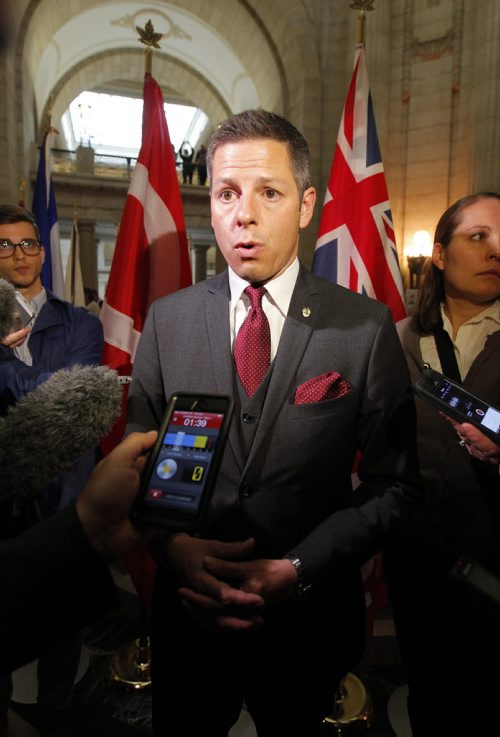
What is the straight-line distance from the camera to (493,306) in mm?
1783

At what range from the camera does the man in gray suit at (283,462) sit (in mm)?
1249

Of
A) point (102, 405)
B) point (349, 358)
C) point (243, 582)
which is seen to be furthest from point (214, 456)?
point (349, 358)

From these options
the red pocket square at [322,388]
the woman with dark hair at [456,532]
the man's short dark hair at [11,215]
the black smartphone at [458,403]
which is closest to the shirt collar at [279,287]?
the red pocket square at [322,388]

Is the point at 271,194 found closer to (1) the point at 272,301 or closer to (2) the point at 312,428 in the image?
(1) the point at 272,301

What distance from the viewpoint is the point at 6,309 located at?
2.70ft

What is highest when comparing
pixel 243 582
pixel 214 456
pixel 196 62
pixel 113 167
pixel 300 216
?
pixel 196 62

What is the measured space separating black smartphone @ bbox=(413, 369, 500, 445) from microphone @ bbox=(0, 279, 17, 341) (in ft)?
3.37

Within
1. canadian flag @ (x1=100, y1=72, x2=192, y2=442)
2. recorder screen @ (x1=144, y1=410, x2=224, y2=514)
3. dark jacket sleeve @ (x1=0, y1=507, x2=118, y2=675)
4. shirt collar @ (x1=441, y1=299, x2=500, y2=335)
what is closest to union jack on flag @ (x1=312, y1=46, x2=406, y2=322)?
canadian flag @ (x1=100, y1=72, x2=192, y2=442)

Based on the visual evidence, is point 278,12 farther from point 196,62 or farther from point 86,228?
point 86,228

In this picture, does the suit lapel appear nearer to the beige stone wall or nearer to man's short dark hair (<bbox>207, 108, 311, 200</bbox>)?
man's short dark hair (<bbox>207, 108, 311, 200</bbox>)

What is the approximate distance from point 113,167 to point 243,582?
19.9 m

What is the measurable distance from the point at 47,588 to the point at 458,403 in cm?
108

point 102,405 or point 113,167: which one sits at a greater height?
point 113,167

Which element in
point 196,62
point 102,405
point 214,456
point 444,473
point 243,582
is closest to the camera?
point 102,405
